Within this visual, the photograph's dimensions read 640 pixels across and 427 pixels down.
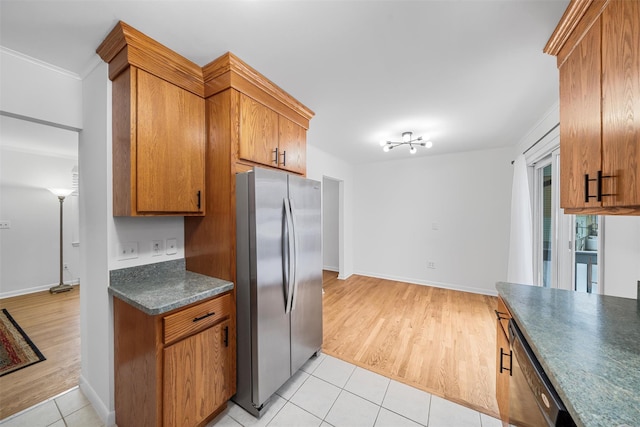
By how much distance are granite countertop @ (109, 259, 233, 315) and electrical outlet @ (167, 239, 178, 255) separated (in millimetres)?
74

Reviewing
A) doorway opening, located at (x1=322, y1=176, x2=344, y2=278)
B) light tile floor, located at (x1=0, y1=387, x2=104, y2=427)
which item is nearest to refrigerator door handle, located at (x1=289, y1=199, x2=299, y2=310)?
light tile floor, located at (x1=0, y1=387, x2=104, y2=427)

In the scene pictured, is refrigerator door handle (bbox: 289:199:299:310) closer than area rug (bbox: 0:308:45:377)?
Yes

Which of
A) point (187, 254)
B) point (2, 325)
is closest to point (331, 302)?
point (187, 254)

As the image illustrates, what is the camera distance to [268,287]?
1610 mm

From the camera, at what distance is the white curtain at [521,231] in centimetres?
281

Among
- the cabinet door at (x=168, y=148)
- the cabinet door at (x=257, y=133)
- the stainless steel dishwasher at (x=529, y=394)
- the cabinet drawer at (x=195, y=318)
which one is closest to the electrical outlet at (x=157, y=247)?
the cabinet door at (x=168, y=148)

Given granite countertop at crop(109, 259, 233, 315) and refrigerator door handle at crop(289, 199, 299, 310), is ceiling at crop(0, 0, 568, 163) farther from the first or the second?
granite countertop at crop(109, 259, 233, 315)

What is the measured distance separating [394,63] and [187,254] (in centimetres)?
214

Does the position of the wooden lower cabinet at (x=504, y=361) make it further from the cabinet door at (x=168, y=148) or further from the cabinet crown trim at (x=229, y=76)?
the cabinet crown trim at (x=229, y=76)

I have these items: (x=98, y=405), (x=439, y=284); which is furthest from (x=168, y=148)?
(x=439, y=284)

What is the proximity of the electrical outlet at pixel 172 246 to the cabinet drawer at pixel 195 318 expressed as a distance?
0.66 meters

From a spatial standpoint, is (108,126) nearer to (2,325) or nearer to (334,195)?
(2,325)

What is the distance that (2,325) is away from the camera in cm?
269

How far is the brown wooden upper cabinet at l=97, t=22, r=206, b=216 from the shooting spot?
139cm
